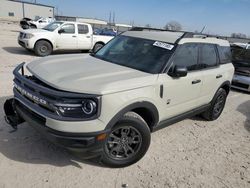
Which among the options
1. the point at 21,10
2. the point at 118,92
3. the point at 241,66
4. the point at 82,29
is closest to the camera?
the point at 118,92

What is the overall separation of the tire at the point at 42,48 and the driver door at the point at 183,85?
341 inches

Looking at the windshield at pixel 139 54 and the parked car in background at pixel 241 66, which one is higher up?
the windshield at pixel 139 54

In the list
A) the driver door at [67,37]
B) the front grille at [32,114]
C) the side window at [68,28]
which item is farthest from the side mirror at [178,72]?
the side window at [68,28]

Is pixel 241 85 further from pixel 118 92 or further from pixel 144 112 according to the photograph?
pixel 118 92

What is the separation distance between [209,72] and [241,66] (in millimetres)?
5005

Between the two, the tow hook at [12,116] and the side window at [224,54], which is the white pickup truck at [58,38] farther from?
the side window at [224,54]

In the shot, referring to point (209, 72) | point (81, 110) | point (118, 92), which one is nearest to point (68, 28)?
point (209, 72)

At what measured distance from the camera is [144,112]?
137 inches

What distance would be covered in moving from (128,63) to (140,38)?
682 mm

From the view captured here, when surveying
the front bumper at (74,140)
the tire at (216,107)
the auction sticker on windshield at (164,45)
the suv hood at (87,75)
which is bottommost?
the tire at (216,107)

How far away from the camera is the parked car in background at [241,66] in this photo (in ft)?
27.3

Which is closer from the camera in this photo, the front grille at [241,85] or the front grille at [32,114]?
the front grille at [32,114]

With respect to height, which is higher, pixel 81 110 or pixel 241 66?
pixel 81 110

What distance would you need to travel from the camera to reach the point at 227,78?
5246 mm
